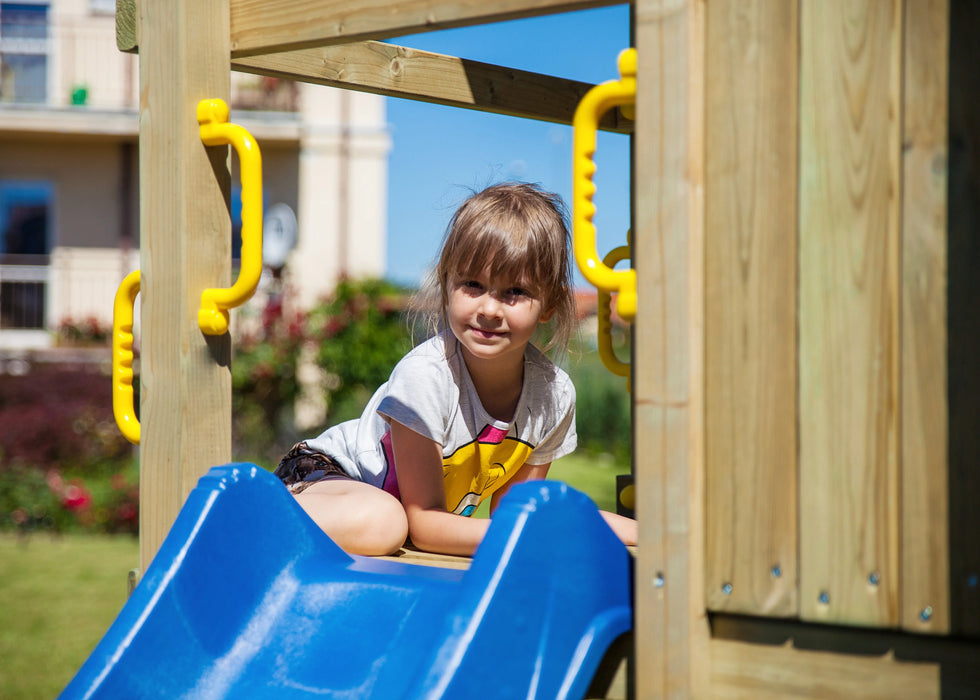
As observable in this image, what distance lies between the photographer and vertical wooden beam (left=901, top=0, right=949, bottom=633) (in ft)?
4.39

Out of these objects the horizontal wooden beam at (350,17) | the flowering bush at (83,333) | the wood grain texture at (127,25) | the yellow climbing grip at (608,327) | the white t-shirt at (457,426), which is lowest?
the flowering bush at (83,333)

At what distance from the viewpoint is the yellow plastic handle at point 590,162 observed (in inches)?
62.7

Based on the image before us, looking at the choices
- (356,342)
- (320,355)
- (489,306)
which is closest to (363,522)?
(489,306)

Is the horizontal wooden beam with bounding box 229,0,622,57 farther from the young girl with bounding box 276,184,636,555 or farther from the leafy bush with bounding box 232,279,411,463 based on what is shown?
the leafy bush with bounding box 232,279,411,463

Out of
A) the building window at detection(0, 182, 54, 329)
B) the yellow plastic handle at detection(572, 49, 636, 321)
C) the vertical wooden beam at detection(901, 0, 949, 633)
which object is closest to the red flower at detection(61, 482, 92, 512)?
the building window at detection(0, 182, 54, 329)

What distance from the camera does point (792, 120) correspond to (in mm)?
1441

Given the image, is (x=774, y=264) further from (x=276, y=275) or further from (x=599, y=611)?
(x=276, y=275)

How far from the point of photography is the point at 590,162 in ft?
5.33

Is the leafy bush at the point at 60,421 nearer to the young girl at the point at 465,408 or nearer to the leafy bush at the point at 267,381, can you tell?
the leafy bush at the point at 267,381

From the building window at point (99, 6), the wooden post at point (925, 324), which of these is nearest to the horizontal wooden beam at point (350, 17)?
the wooden post at point (925, 324)

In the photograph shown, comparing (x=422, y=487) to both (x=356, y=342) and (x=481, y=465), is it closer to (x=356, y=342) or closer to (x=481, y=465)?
(x=481, y=465)

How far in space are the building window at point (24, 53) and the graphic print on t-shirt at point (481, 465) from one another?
524 inches

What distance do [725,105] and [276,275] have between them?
1077 centimetres

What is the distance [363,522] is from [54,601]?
4.21 meters
